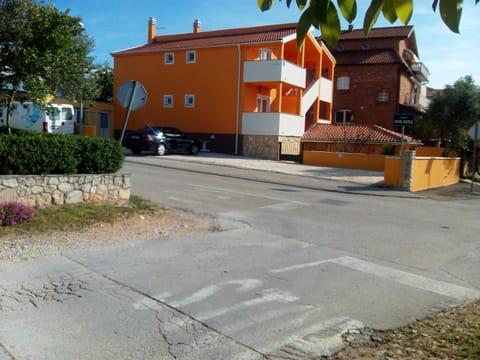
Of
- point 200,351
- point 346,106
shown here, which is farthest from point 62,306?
point 346,106

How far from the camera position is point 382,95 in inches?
1532

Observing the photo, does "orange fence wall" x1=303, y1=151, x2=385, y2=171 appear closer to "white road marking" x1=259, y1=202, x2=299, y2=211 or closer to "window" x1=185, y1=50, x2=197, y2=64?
"window" x1=185, y1=50, x2=197, y2=64

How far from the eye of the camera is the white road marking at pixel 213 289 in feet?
16.1

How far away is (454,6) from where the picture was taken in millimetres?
1803

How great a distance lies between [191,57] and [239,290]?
27.9 metres

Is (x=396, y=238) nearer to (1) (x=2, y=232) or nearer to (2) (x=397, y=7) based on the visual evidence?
(1) (x=2, y=232)

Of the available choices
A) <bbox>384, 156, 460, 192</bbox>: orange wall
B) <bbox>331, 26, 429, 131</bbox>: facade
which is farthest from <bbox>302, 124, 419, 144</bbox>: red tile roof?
<bbox>331, 26, 429, 131</bbox>: facade

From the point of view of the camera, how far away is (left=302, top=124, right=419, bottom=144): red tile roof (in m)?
26.2

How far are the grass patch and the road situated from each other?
4.28ft

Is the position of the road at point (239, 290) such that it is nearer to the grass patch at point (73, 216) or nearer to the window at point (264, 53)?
the grass patch at point (73, 216)

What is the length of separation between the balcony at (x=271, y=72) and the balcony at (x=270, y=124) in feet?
6.79

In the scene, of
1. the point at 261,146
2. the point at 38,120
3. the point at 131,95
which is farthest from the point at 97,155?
the point at 261,146

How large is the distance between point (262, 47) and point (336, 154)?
9043mm

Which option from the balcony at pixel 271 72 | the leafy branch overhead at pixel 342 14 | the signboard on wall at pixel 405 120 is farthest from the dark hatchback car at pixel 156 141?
the leafy branch overhead at pixel 342 14
